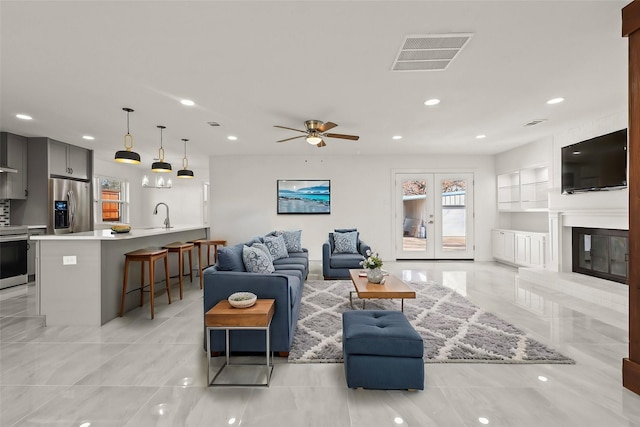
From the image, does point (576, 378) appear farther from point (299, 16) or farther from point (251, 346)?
point (299, 16)

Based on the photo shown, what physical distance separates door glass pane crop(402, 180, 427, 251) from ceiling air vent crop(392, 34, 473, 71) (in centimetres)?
480

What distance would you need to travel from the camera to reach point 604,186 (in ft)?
14.5

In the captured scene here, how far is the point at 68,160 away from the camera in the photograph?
6.19 m

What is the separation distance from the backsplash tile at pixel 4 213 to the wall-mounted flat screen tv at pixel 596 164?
10.3m

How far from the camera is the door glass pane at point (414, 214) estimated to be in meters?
7.53

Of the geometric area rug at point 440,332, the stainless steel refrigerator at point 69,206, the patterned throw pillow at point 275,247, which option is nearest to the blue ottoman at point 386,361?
the geometric area rug at point 440,332

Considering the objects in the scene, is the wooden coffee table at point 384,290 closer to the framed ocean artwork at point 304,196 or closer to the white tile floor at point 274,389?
the white tile floor at point 274,389

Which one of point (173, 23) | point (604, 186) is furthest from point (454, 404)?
point (604, 186)

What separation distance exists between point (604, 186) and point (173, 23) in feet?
19.4

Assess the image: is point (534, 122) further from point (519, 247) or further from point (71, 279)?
point (71, 279)

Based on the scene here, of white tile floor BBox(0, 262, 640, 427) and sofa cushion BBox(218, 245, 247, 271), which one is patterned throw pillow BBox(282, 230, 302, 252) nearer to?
white tile floor BBox(0, 262, 640, 427)

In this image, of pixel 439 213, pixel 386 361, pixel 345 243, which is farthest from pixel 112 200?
pixel 386 361

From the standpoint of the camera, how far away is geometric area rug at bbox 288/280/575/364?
8.39 feet

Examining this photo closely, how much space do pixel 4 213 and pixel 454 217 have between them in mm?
9657
